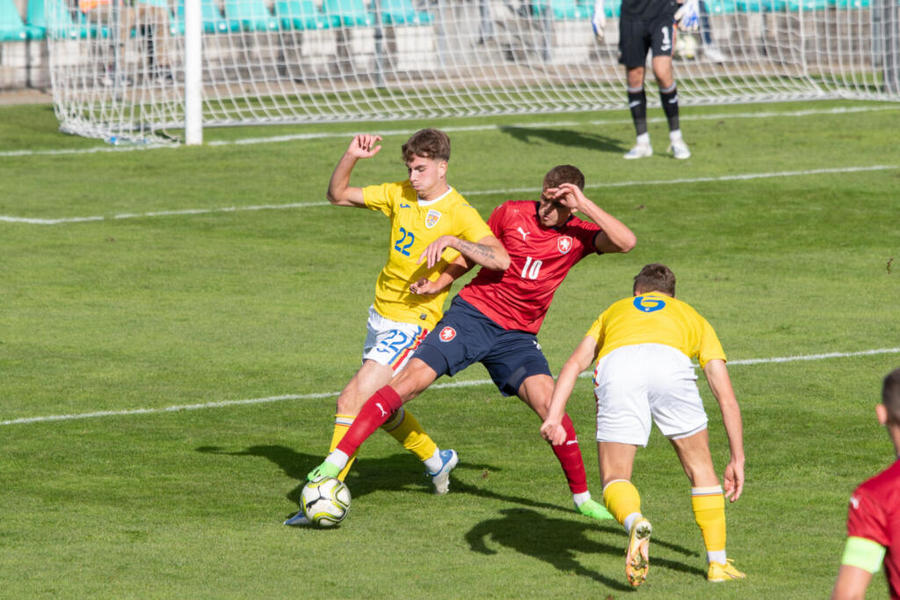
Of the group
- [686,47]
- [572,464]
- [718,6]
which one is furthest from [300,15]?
[572,464]

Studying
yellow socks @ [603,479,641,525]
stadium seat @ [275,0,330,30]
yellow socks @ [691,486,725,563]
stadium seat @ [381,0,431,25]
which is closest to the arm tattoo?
yellow socks @ [603,479,641,525]

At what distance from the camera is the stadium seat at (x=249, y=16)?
898 inches

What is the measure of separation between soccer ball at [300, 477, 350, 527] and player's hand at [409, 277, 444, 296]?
3.73 ft

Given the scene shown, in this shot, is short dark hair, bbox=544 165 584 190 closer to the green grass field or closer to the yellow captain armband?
the green grass field

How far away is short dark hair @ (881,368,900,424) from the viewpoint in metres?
3.98

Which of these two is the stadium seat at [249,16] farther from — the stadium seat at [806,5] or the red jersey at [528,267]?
the red jersey at [528,267]

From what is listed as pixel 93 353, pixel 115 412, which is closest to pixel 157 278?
pixel 93 353

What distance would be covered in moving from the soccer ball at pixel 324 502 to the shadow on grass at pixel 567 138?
43.1 feet

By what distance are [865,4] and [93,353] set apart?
20805 millimetres

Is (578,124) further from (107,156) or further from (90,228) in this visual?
(90,228)

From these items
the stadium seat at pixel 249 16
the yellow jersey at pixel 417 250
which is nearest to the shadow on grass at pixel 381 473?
the yellow jersey at pixel 417 250

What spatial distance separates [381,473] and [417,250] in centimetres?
139

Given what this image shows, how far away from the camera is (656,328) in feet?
20.9

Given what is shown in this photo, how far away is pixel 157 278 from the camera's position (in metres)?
13.8
